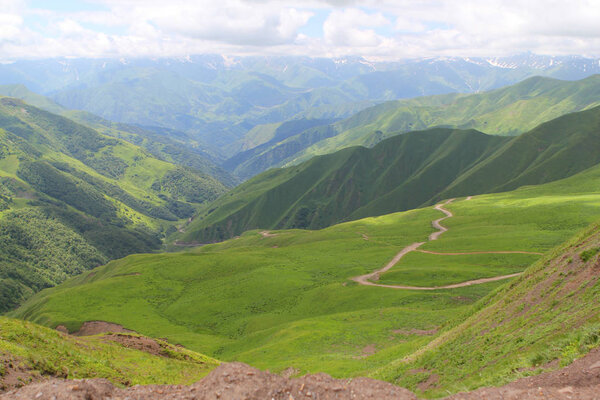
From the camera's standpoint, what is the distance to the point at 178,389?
60.3 ft

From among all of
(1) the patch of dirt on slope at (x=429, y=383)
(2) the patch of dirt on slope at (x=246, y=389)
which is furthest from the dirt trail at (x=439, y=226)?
(2) the patch of dirt on slope at (x=246, y=389)

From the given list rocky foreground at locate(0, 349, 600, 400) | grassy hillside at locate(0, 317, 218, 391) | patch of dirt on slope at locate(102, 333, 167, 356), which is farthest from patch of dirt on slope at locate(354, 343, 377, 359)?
rocky foreground at locate(0, 349, 600, 400)

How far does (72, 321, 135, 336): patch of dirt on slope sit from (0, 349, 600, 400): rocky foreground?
69.7 metres

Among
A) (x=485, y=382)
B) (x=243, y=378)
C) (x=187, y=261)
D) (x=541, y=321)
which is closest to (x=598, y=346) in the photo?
(x=485, y=382)

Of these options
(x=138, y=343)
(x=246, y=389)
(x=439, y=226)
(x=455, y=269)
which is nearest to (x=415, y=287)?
(x=455, y=269)

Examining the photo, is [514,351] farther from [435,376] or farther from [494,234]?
[494,234]

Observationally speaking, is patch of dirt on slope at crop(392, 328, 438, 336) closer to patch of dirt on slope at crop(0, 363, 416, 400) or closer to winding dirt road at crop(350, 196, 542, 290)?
winding dirt road at crop(350, 196, 542, 290)

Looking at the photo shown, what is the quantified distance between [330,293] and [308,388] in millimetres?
65771

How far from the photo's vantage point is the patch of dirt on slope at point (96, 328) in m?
78.4

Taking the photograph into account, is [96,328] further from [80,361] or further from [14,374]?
[14,374]

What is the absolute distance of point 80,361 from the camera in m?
27.3

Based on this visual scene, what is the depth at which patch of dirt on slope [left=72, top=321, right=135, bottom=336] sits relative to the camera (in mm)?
78438

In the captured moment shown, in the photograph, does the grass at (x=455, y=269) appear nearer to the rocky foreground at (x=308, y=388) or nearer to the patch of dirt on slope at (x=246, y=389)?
the rocky foreground at (x=308, y=388)

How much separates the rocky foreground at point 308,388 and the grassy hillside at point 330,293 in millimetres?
15380
